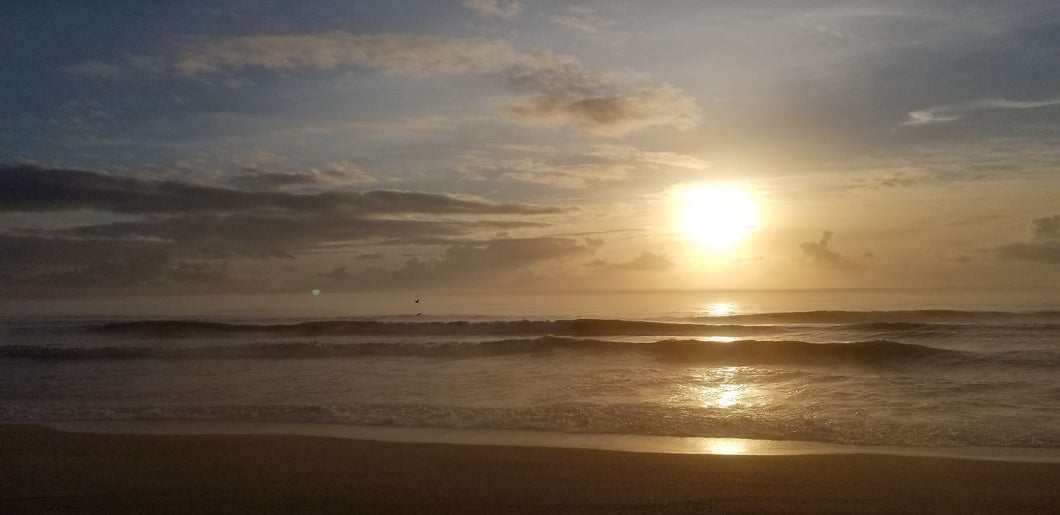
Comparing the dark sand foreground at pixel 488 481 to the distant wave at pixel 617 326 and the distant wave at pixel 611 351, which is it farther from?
the distant wave at pixel 617 326

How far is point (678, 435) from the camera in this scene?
9.48 meters

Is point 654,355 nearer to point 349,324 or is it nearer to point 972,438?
point 972,438

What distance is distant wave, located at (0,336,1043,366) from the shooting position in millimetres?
17925

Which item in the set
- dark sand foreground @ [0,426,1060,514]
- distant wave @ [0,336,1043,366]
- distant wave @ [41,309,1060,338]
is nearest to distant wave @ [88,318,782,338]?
distant wave @ [41,309,1060,338]

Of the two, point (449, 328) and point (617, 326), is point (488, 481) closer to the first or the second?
point (617, 326)

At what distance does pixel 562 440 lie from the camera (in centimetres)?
917

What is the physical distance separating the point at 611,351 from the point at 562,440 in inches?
474

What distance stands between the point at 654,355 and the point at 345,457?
1317 cm

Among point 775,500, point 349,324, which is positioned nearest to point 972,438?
point 775,500

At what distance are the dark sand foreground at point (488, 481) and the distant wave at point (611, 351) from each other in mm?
11052

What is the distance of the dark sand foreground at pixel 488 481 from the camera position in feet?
20.4

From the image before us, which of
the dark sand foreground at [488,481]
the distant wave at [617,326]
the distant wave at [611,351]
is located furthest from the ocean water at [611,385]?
the dark sand foreground at [488,481]

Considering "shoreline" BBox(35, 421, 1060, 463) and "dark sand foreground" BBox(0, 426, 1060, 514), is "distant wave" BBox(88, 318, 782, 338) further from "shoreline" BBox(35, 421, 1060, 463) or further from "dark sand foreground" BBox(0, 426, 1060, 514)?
"dark sand foreground" BBox(0, 426, 1060, 514)

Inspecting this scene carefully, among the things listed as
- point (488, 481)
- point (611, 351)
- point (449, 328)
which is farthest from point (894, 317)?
point (488, 481)
